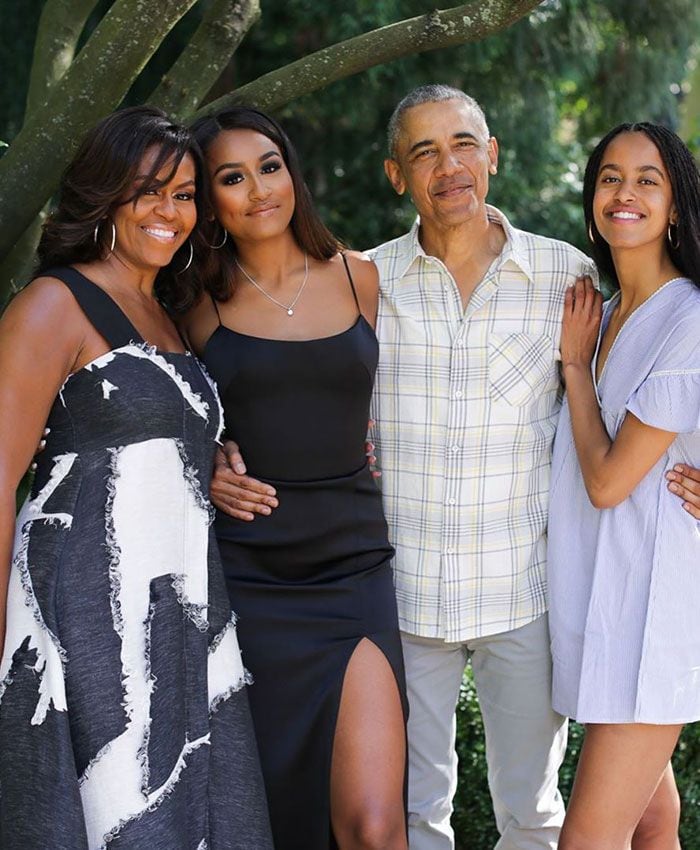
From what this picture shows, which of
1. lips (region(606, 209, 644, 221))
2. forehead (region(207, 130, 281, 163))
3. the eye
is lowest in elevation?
lips (region(606, 209, 644, 221))

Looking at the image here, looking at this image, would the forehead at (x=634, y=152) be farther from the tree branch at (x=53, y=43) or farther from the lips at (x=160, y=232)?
the tree branch at (x=53, y=43)

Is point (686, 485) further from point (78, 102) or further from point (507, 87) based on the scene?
point (507, 87)

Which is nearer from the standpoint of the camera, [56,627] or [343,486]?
[56,627]

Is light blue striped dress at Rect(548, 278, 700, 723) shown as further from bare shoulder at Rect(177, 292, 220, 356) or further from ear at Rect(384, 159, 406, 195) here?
bare shoulder at Rect(177, 292, 220, 356)

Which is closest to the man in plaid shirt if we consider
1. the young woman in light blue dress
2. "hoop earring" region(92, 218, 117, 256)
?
the young woman in light blue dress

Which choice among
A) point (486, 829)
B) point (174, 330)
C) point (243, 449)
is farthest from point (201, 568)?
point (486, 829)

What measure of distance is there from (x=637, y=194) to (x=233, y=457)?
127 cm

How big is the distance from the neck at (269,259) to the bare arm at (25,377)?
74 centimetres

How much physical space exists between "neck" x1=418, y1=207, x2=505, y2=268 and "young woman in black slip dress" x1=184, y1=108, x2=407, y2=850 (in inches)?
15.4

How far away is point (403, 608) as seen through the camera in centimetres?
365

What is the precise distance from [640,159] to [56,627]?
1905 mm

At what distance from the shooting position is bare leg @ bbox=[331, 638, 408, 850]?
10.9 feet

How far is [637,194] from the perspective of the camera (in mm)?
3344

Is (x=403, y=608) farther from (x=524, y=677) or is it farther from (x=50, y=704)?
(x=50, y=704)
